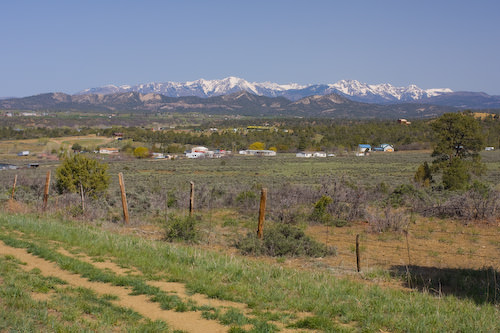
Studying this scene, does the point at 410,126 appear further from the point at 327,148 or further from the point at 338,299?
the point at 338,299

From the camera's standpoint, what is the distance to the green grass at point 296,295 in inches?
224

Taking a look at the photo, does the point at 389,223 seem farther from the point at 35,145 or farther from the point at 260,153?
the point at 35,145

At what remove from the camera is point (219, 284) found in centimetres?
731

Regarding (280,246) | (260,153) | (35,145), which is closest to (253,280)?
(280,246)

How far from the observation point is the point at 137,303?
6391 millimetres

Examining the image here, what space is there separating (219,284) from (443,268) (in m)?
5.36

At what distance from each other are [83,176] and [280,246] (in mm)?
14384

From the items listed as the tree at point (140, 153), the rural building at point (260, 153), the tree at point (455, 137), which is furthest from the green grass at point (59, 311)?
the rural building at point (260, 153)

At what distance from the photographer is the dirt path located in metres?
5.62

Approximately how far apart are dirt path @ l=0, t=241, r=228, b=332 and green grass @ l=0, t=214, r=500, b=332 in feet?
0.75

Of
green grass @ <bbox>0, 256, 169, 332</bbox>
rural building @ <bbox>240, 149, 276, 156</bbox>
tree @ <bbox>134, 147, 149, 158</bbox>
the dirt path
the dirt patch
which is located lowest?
rural building @ <bbox>240, 149, 276, 156</bbox>

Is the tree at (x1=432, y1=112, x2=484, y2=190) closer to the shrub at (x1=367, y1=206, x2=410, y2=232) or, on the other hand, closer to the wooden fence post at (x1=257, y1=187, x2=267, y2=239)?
the shrub at (x1=367, y1=206, x2=410, y2=232)

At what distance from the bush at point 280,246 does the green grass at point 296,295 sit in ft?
5.56

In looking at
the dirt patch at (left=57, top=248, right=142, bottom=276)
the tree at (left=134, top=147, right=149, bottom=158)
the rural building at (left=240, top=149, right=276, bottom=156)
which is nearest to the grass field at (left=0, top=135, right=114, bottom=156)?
the tree at (left=134, top=147, right=149, bottom=158)
